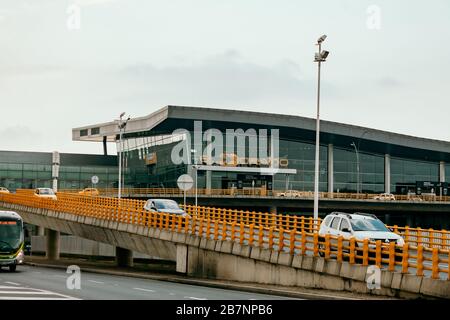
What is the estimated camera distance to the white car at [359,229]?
2598 cm

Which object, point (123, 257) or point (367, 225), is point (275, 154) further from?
point (367, 225)

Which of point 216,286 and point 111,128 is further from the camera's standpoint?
point 111,128

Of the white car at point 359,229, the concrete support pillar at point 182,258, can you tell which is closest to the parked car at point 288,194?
the concrete support pillar at point 182,258

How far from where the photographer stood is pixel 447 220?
99250 mm

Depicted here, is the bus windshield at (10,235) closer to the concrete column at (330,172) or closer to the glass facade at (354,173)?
the concrete column at (330,172)

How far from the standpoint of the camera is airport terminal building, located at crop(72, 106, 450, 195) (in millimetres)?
92625

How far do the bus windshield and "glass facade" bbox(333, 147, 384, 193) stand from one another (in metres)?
68.8

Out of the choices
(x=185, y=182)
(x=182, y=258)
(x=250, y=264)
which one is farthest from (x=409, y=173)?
(x=250, y=264)

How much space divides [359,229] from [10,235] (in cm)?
1740

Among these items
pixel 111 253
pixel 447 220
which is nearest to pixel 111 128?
pixel 111 253

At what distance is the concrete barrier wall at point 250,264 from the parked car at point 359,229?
1.63m

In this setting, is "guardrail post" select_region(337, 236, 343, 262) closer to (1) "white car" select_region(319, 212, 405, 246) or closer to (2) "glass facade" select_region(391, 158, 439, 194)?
(1) "white car" select_region(319, 212, 405, 246)

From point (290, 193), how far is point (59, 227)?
4224 cm
